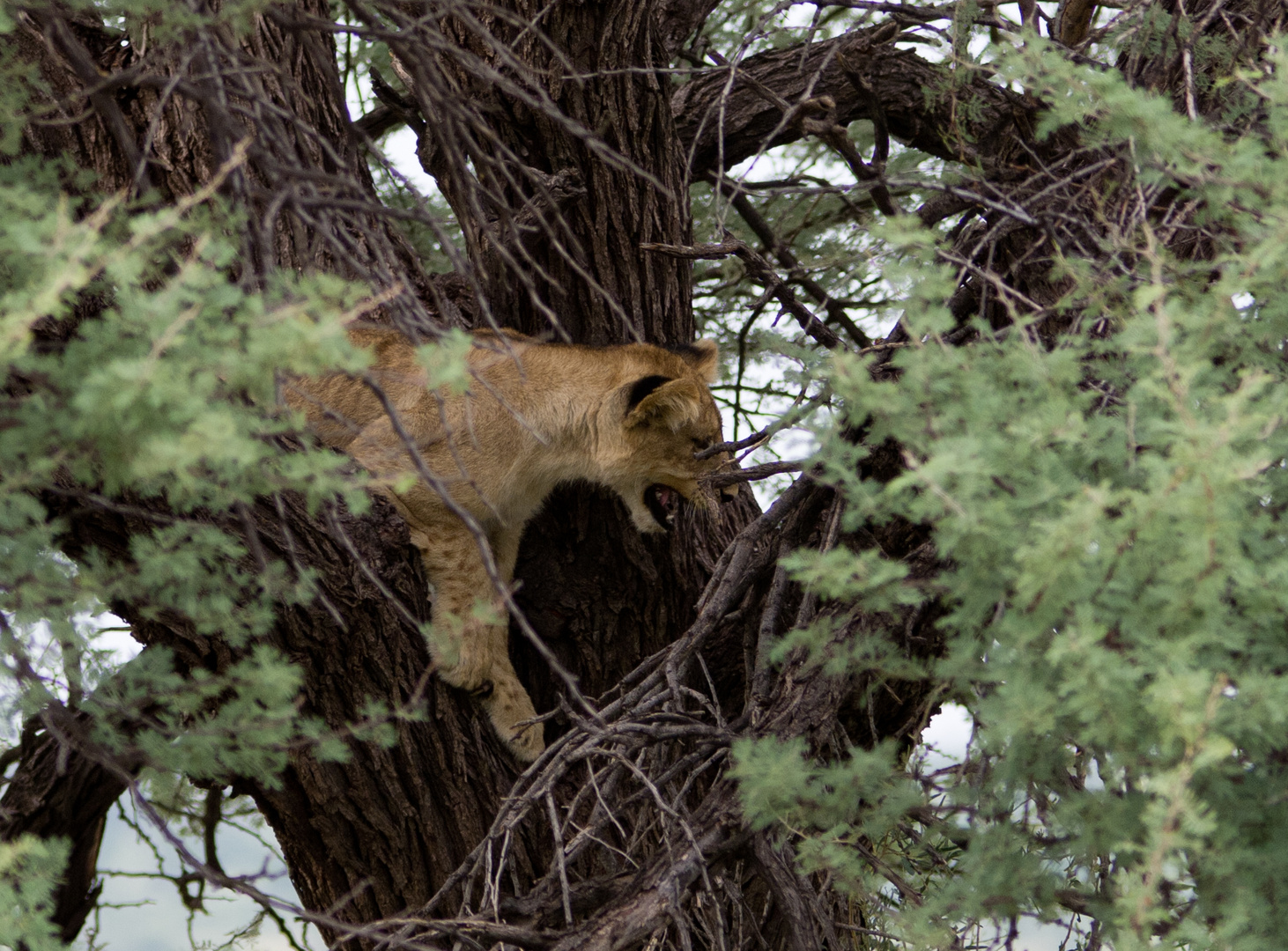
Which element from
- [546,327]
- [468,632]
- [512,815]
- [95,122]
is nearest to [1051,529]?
[512,815]

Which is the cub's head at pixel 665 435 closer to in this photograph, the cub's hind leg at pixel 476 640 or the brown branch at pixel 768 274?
the cub's hind leg at pixel 476 640

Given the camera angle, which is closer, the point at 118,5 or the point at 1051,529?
the point at 1051,529

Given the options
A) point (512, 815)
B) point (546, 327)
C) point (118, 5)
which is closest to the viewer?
point (118, 5)

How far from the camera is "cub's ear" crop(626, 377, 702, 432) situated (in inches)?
180

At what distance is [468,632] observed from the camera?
13.7 ft

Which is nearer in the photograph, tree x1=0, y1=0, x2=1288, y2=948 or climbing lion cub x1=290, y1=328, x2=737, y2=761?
tree x1=0, y1=0, x2=1288, y2=948

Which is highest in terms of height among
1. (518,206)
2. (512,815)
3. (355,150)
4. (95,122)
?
(95,122)

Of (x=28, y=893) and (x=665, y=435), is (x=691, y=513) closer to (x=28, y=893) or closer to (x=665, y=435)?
(x=665, y=435)

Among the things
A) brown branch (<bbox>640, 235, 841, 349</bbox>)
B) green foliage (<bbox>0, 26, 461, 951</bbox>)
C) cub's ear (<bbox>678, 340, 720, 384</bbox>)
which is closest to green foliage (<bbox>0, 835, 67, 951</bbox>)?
green foliage (<bbox>0, 26, 461, 951</bbox>)

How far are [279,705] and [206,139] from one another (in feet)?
8.18

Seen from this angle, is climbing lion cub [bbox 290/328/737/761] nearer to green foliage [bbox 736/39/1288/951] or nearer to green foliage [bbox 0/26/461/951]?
green foliage [bbox 0/26/461/951]

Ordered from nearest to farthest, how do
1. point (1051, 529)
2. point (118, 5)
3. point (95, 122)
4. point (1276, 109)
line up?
point (1051, 529)
point (1276, 109)
point (118, 5)
point (95, 122)

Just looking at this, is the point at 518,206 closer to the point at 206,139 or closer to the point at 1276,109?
the point at 206,139

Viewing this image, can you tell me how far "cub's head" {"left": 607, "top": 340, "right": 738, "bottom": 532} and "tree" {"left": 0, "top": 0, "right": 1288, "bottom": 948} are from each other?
0.14 metres
